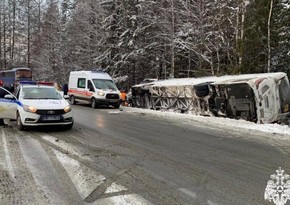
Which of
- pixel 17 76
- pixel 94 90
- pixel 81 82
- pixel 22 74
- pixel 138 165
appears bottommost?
pixel 138 165

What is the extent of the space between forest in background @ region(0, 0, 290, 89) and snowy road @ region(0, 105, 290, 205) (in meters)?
11.5

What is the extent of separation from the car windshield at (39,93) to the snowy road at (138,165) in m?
1.27

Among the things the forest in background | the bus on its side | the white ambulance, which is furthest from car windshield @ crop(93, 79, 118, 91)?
the bus on its side

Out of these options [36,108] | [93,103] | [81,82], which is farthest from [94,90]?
[36,108]

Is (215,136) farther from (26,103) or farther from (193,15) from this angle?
(193,15)

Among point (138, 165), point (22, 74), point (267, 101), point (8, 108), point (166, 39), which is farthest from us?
point (22, 74)

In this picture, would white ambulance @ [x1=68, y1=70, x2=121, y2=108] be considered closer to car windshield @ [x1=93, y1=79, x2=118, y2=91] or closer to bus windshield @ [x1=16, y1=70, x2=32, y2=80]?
car windshield @ [x1=93, y1=79, x2=118, y2=91]

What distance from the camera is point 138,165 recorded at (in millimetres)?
7109

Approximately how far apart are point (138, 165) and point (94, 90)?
50.0 ft

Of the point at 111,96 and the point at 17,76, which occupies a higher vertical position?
the point at 17,76

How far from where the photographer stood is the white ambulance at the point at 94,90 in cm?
2175

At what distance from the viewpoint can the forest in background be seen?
21.8 meters

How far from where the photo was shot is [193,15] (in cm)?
2545

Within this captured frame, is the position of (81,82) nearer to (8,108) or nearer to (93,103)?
(93,103)
